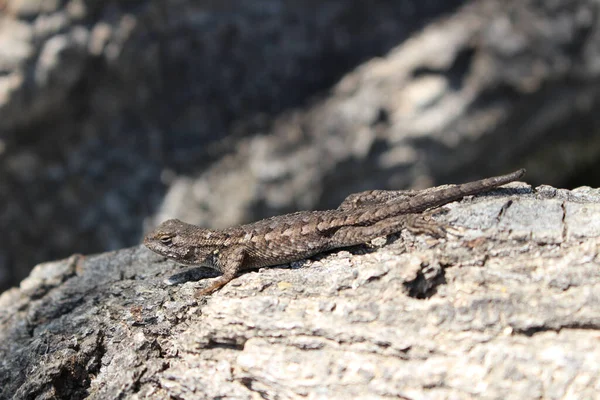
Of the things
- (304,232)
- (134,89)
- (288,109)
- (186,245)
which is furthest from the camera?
(288,109)

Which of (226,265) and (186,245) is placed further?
(186,245)

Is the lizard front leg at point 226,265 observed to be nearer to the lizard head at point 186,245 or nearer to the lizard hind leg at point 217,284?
the lizard hind leg at point 217,284

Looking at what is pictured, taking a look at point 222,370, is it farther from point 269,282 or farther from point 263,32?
point 263,32

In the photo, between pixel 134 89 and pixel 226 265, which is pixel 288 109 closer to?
pixel 134 89

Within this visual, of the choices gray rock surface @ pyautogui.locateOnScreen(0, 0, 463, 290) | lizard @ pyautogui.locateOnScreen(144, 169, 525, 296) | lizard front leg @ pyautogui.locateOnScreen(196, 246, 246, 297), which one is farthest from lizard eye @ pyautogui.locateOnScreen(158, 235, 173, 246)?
gray rock surface @ pyautogui.locateOnScreen(0, 0, 463, 290)

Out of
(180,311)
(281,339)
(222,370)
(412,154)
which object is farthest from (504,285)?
(412,154)

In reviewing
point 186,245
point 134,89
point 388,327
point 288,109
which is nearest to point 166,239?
point 186,245

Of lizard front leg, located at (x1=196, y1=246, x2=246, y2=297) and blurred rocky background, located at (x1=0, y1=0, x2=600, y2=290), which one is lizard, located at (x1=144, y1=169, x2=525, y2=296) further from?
blurred rocky background, located at (x1=0, y1=0, x2=600, y2=290)
